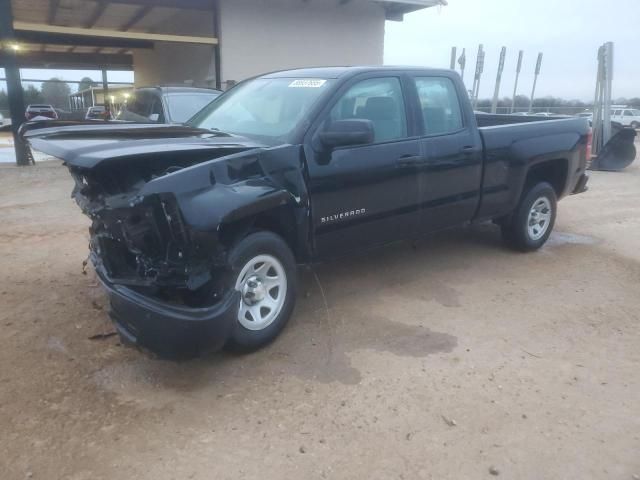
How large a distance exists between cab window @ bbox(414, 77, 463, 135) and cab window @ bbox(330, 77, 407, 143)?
0.91ft

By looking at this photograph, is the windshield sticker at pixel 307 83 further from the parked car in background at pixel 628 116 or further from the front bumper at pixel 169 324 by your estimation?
the parked car in background at pixel 628 116

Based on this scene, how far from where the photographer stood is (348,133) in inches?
153

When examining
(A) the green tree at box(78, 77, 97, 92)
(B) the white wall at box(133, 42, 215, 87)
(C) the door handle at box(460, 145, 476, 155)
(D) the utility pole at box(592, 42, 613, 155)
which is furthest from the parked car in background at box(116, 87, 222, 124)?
(A) the green tree at box(78, 77, 97, 92)

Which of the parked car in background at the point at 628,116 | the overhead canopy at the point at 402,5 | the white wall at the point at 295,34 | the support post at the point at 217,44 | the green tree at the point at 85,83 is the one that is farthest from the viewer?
the green tree at the point at 85,83

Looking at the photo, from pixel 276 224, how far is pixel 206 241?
31.2 inches

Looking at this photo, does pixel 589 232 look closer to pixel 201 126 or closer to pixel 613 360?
pixel 613 360

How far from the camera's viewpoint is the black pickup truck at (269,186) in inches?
124

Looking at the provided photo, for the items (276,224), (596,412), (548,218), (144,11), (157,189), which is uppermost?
(144,11)

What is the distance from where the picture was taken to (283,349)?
3.87 metres

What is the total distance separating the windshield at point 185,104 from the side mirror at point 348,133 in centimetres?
515

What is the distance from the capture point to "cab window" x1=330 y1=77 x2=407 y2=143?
4.31 metres

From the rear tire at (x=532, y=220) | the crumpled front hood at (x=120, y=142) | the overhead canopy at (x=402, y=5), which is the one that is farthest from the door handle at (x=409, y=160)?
the overhead canopy at (x=402, y=5)

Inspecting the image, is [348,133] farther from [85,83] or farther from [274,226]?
[85,83]

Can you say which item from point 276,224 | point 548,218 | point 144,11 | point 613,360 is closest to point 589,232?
point 548,218
